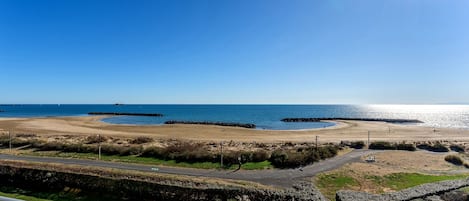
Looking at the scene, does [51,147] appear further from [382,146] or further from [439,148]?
[439,148]

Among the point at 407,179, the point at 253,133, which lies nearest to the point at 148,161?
the point at 407,179

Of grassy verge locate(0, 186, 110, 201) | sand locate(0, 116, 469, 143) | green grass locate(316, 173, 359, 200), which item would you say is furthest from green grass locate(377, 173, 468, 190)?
sand locate(0, 116, 469, 143)

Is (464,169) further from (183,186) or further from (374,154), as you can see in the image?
(183,186)

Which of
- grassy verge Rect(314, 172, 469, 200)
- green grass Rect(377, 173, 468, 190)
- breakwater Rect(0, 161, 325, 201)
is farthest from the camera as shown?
green grass Rect(377, 173, 468, 190)

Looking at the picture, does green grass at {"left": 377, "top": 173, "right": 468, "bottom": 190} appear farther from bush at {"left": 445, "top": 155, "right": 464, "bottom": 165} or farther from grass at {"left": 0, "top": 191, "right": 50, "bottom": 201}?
grass at {"left": 0, "top": 191, "right": 50, "bottom": 201}

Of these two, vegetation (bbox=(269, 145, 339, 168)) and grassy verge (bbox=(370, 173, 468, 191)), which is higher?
vegetation (bbox=(269, 145, 339, 168))

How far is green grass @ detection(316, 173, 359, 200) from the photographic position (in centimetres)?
1611

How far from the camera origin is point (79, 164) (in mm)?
21062

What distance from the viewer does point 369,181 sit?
17.8 m

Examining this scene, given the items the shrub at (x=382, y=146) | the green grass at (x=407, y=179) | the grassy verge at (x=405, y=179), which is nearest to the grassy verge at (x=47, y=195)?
the grassy verge at (x=405, y=179)

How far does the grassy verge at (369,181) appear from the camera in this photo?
16562 millimetres

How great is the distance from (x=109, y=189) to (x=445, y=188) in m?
19.6

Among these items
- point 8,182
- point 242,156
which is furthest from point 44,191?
point 242,156

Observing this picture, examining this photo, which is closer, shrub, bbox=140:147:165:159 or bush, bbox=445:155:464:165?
bush, bbox=445:155:464:165
